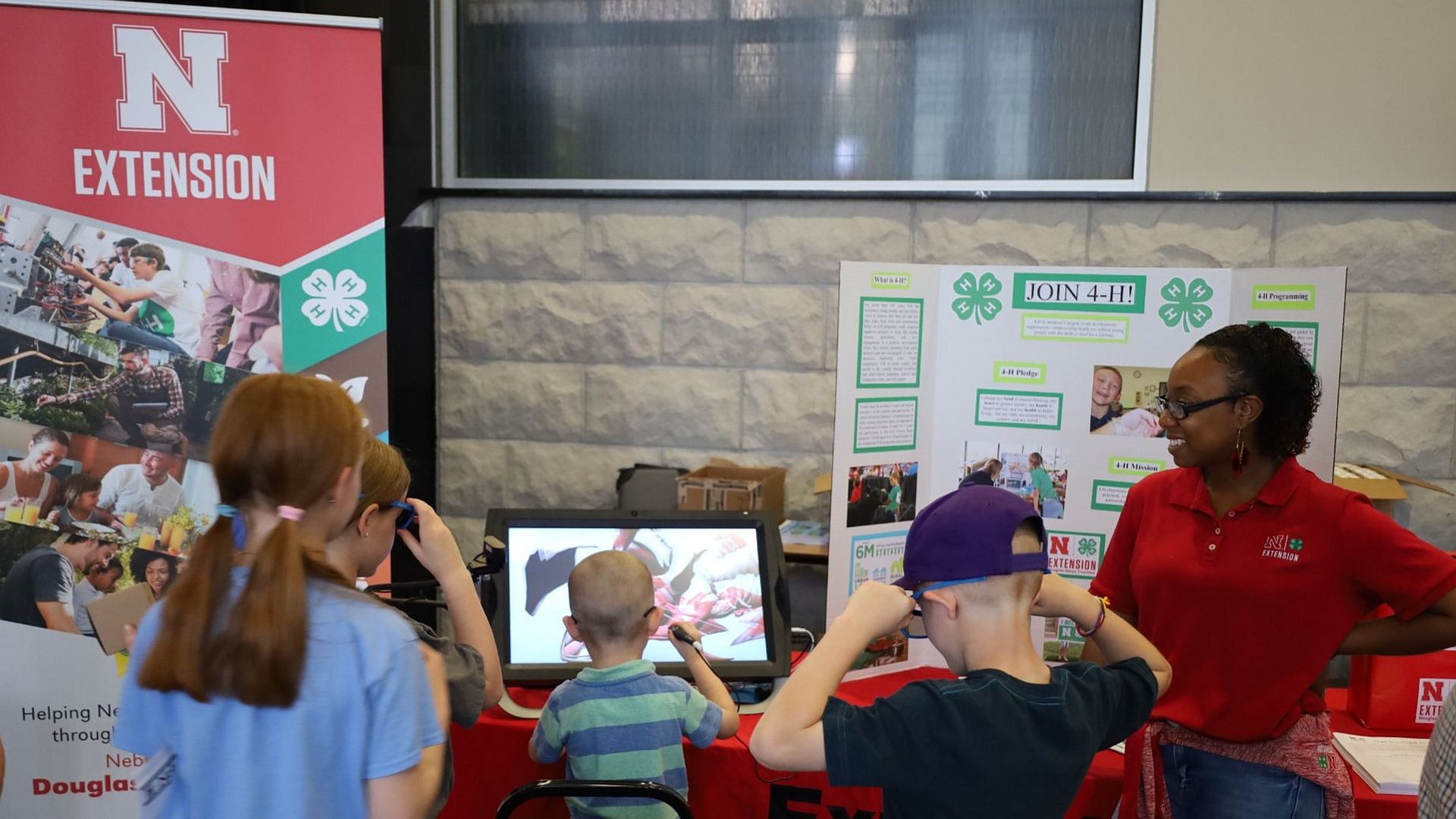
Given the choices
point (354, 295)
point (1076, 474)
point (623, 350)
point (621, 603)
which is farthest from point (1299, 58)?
point (354, 295)

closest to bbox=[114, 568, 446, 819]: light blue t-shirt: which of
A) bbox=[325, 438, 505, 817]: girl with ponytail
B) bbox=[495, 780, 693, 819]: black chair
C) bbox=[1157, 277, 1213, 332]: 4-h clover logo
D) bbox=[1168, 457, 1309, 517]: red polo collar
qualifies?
bbox=[325, 438, 505, 817]: girl with ponytail

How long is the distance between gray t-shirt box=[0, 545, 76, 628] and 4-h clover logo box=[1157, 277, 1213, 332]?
8.73 feet

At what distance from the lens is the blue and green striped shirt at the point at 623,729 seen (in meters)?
1.90

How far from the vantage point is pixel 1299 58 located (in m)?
2.87

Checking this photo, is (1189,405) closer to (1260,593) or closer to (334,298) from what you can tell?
(1260,593)

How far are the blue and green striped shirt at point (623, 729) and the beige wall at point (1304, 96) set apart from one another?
2.12m

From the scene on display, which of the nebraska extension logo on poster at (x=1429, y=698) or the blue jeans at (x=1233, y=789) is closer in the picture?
the blue jeans at (x=1233, y=789)

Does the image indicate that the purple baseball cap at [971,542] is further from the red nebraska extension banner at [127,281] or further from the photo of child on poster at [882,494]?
the red nebraska extension banner at [127,281]

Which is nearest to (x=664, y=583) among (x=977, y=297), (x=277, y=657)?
(x=977, y=297)

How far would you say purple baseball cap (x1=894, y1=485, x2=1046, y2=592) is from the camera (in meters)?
1.33

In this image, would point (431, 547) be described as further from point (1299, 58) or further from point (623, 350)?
point (1299, 58)

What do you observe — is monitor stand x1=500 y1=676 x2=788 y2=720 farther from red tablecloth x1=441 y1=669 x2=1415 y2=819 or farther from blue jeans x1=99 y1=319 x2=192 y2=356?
blue jeans x1=99 y1=319 x2=192 y2=356

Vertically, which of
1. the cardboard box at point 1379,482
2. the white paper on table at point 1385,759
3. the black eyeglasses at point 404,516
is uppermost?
the black eyeglasses at point 404,516

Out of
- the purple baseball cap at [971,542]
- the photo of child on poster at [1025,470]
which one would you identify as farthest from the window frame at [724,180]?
the purple baseball cap at [971,542]
